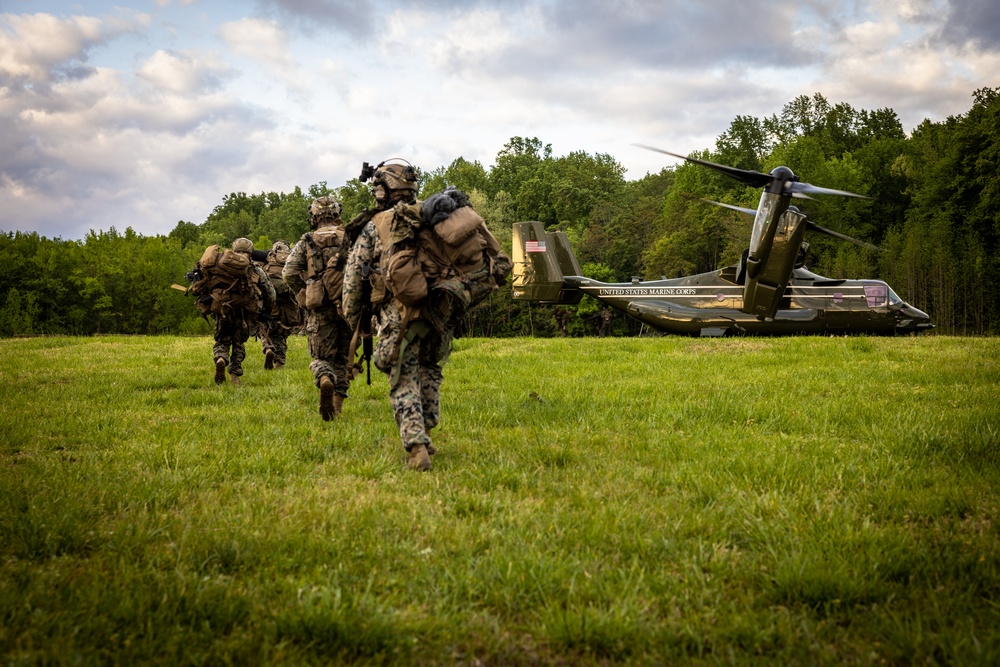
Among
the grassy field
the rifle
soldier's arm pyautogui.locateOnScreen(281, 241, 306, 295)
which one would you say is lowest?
the grassy field

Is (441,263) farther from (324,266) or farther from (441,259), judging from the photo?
(324,266)

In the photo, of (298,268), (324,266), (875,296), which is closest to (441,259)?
(324,266)

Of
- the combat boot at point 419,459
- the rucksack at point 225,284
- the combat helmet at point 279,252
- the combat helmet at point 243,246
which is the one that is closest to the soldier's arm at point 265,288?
the rucksack at point 225,284

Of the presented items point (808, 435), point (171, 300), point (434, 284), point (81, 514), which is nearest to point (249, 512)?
point (81, 514)

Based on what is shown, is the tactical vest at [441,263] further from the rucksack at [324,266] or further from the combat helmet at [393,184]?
the rucksack at [324,266]

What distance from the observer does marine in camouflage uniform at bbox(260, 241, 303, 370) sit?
14.0 m

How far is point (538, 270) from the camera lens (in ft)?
79.7

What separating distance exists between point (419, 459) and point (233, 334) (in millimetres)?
7364

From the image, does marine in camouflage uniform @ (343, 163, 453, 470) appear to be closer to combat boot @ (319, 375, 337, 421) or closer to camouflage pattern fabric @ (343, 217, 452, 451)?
camouflage pattern fabric @ (343, 217, 452, 451)

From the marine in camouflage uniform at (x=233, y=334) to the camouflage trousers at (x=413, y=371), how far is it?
6.39 metres

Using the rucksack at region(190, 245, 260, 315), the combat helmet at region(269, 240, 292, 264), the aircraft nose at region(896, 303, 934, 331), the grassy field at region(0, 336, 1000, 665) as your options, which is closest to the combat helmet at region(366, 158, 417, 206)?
the grassy field at region(0, 336, 1000, 665)

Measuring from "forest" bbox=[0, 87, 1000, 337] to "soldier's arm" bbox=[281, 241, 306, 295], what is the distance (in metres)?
29.0

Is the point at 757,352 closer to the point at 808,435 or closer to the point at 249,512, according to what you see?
the point at 808,435

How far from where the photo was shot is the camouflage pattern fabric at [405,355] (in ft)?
19.8
